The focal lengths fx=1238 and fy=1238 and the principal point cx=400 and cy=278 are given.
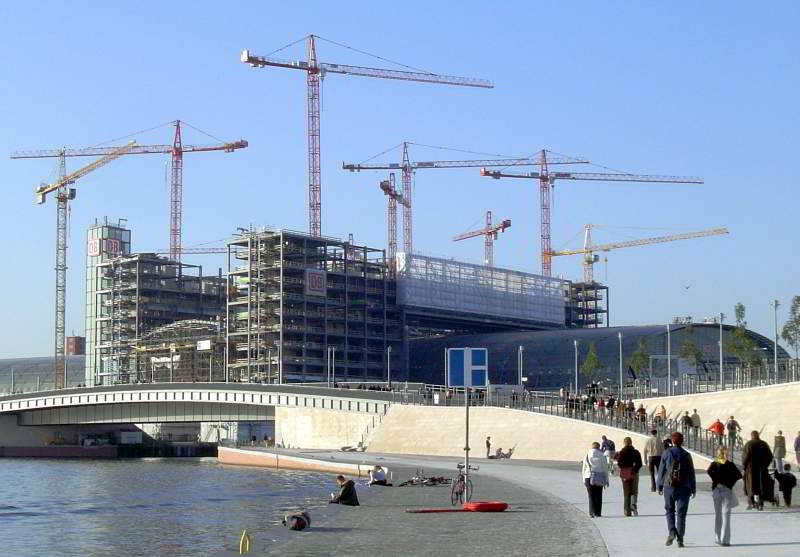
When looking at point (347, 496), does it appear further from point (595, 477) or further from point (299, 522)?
point (595, 477)

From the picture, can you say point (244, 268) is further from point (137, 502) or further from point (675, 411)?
point (137, 502)

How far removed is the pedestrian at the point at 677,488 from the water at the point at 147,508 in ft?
46.9

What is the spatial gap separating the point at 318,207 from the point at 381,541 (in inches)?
6106

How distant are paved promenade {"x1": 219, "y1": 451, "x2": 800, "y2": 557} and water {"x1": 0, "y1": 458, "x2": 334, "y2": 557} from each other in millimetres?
4106

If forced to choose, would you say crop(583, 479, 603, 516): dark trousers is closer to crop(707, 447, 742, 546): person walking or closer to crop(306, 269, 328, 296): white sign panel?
crop(707, 447, 742, 546): person walking

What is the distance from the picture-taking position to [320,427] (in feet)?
360

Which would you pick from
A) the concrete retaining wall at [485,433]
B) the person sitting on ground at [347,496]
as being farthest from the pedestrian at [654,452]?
the concrete retaining wall at [485,433]

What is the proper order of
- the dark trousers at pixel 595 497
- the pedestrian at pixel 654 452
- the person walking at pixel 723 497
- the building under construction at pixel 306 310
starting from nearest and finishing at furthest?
the person walking at pixel 723 497 < the dark trousers at pixel 595 497 < the pedestrian at pixel 654 452 < the building under construction at pixel 306 310

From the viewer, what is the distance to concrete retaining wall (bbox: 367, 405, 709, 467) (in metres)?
76.8

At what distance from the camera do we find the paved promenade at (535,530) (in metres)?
27.1

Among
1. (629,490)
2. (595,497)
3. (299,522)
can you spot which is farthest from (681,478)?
(299,522)

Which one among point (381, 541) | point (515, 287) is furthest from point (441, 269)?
point (381, 541)

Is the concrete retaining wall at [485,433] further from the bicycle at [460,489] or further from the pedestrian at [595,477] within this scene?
the pedestrian at [595,477]

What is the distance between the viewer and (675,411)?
273 ft
